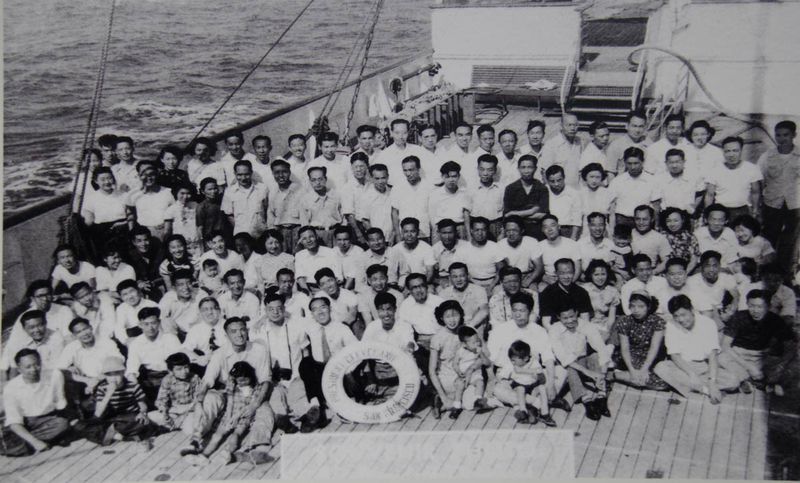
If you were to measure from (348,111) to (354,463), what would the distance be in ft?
15.0

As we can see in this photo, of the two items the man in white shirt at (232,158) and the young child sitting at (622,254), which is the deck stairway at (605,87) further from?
the man in white shirt at (232,158)

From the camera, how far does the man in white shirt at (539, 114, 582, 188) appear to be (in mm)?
5129

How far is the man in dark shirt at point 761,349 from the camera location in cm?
417

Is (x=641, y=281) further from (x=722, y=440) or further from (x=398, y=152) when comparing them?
(x=398, y=152)

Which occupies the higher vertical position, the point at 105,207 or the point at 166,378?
the point at 105,207

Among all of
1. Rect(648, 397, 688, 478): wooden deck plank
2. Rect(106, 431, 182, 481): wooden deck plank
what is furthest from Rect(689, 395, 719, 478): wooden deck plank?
Rect(106, 431, 182, 481): wooden deck plank

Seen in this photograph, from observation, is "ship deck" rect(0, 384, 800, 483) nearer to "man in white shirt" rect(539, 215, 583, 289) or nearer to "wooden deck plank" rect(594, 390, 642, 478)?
"wooden deck plank" rect(594, 390, 642, 478)

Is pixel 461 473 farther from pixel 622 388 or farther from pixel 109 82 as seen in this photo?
pixel 109 82

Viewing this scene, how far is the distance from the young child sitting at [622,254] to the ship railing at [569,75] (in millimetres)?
2560

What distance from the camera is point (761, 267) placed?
444 cm

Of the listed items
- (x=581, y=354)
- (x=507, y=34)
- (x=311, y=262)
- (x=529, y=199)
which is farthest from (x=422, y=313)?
(x=507, y=34)

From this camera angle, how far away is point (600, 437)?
403 centimetres

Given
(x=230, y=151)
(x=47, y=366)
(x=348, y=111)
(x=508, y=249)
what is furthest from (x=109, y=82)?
(x=508, y=249)

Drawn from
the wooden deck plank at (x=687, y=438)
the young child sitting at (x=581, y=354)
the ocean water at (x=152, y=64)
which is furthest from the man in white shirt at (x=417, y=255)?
the ocean water at (x=152, y=64)
